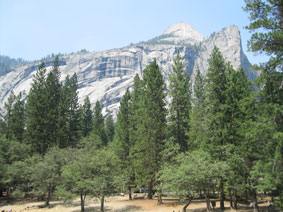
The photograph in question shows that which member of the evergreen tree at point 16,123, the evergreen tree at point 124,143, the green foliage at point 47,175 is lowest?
the green foliage at point 47,175

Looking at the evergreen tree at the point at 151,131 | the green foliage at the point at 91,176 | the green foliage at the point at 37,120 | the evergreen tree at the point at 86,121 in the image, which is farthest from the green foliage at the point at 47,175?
the evergreen tree at the point at 86,121

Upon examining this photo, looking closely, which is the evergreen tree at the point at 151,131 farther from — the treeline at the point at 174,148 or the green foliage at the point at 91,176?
the green foliage at the point at 91,176

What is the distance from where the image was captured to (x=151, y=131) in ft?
80.8

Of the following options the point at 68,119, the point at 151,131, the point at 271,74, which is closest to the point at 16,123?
the point at 68,119

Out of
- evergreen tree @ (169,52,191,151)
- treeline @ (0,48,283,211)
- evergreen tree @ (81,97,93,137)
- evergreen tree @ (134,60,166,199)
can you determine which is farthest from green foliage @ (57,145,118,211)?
evergreen tree @ (81,97,93,137)

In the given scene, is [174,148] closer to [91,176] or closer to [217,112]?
[217,112]

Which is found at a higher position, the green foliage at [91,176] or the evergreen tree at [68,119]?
the evergreen tree at [68,119]

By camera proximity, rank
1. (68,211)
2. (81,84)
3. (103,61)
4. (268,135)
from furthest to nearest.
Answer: (103,61), (81,84), (68,211), (268,135)

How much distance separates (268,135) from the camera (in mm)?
10656

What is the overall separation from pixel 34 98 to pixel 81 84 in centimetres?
11232

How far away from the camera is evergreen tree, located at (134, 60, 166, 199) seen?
24094mm

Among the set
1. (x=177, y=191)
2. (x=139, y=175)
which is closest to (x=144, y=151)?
(x=139, y=175)

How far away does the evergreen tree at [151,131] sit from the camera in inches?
949

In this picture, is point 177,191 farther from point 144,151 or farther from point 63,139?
point 63,139
